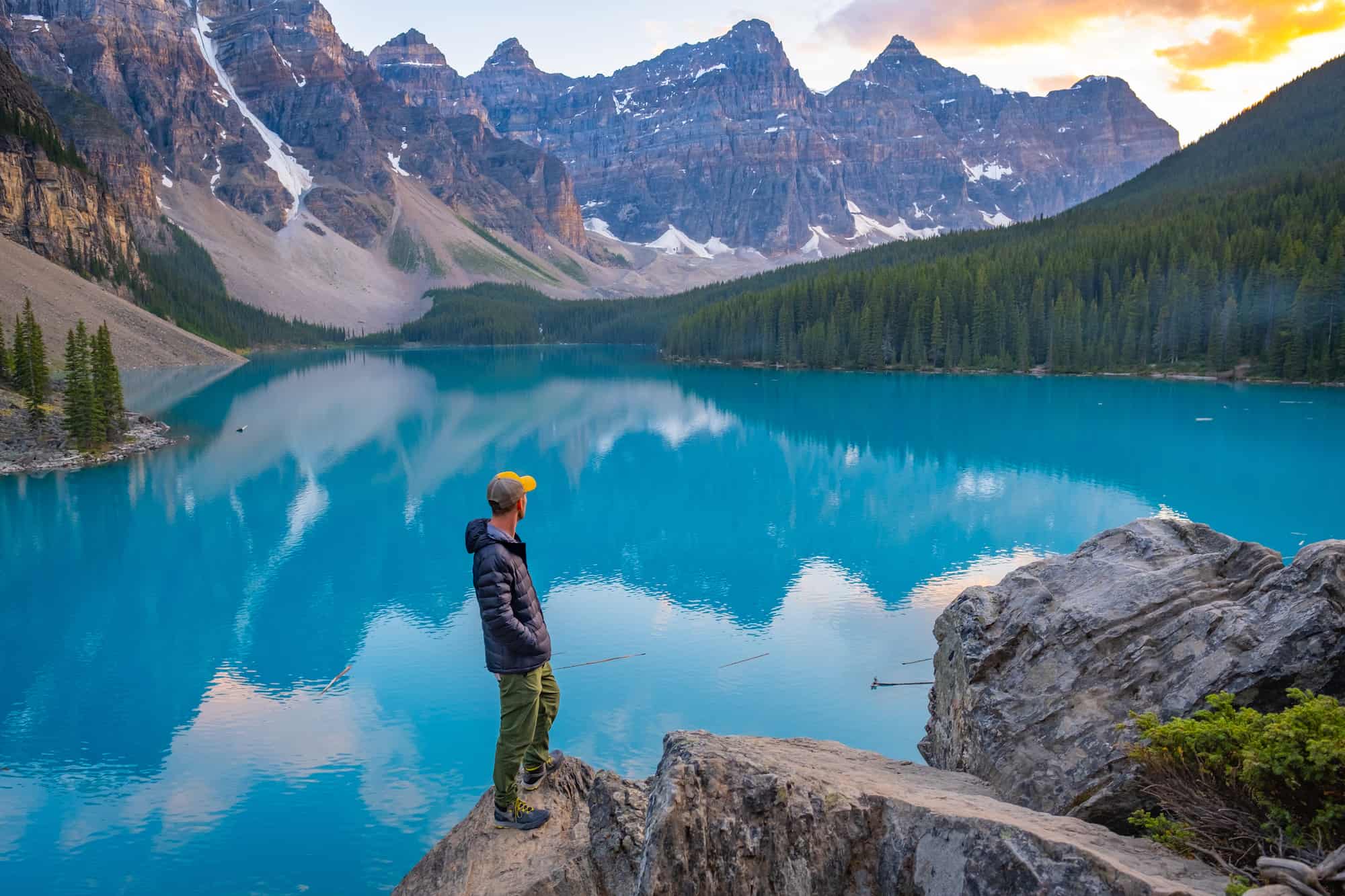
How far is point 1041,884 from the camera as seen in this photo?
445 centimetres

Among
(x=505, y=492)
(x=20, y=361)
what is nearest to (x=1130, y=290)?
(x=20, y=361)

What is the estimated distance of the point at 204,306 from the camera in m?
136

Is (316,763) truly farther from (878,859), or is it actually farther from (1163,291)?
(1163,291)

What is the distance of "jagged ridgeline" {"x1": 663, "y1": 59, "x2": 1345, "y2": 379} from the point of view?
7375cm

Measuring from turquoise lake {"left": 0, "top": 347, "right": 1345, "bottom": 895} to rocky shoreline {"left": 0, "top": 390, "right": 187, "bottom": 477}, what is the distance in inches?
81.2

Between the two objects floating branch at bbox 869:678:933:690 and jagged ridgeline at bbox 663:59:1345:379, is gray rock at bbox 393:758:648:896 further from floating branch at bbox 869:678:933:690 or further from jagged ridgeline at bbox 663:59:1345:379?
jagged ridgeline at bbox 663:59:1345:379

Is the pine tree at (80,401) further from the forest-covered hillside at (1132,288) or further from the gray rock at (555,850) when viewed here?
the forest-covered hillside at (1132,288)

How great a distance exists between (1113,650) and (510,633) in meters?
4.89

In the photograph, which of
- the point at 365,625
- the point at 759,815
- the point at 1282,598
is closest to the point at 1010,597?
the point at 1282,598

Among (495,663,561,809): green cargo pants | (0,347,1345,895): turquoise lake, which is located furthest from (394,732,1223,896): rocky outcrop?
(0,347,1345,895): turquoise lake

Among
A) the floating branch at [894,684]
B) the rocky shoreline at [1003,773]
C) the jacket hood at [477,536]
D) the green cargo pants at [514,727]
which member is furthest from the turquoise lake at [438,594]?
the jacket hood at [477,536]

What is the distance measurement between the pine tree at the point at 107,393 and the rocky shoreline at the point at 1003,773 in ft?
130

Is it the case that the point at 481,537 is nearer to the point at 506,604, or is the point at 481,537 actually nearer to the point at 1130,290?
the point at 506,604

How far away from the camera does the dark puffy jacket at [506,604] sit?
22.1ft
